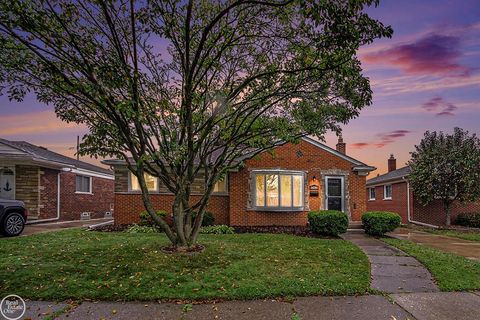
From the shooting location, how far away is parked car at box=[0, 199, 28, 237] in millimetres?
11281

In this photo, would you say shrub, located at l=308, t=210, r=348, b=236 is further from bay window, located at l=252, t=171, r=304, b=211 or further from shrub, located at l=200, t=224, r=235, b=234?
shrub, located at l=200, t=224, r=235, b=234

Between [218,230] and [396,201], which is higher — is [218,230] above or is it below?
below

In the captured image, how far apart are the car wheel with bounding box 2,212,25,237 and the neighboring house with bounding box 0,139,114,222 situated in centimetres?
469

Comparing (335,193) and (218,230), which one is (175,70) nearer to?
(218,230)

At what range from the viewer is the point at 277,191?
15.4 meters

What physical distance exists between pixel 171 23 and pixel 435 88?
11566 millimetres

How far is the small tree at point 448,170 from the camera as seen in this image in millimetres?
17109

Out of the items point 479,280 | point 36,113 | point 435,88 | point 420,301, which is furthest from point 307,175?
point 36,113

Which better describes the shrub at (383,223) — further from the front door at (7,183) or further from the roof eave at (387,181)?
the front door at (7,183)

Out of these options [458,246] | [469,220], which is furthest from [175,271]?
[469,220]

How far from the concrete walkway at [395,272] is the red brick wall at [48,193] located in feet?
52.1

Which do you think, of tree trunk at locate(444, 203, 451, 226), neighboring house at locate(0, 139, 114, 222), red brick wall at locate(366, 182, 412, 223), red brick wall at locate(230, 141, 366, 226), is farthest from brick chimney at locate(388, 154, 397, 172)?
neighboring house at locate(0, 139, 114, 222)

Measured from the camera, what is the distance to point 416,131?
18.9 meters
